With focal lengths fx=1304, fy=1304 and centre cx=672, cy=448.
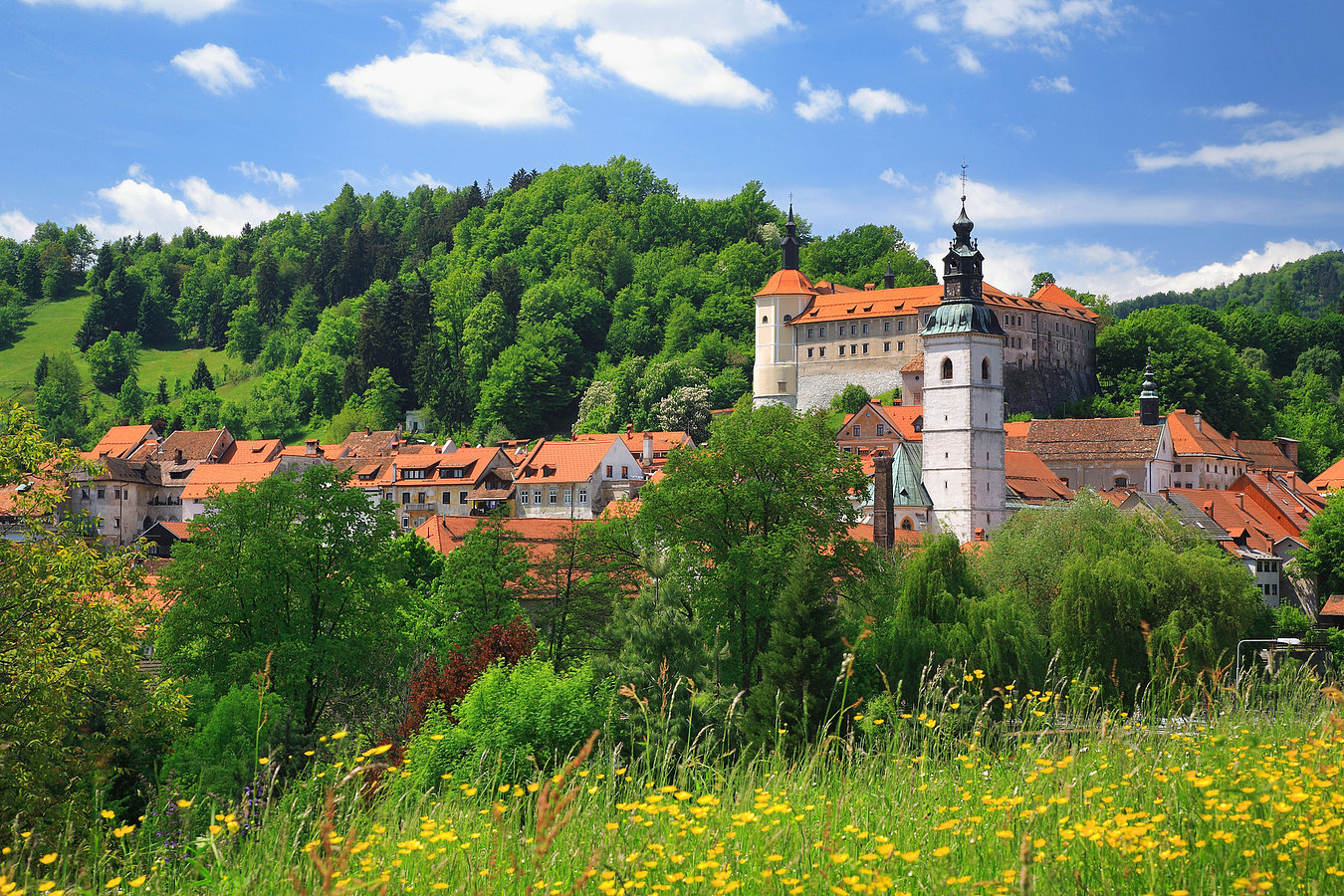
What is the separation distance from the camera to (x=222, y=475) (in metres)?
91.0

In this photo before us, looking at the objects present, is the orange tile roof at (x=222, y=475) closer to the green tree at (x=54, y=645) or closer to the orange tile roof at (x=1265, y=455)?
the orange tile roof at (x=1265, y=455)

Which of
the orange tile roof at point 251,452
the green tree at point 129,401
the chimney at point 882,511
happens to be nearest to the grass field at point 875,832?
the chimney at point 882,511

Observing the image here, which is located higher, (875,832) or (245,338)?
(245,338)

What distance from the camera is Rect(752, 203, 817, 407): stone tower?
3981 inches

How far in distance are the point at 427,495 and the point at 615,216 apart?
226ft

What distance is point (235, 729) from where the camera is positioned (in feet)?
75.5

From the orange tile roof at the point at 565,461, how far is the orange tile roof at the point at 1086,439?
27.3 m

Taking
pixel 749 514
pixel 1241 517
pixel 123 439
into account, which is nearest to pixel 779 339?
pixel 1241 517

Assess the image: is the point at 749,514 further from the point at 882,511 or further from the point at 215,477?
the point at 215,477

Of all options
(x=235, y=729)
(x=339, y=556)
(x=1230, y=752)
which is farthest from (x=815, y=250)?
(x=1230, y=752)

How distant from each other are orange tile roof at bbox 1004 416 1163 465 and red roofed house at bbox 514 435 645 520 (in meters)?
25.8

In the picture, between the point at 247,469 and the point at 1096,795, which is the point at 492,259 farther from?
the point at 1096,795

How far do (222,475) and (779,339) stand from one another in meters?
42.7

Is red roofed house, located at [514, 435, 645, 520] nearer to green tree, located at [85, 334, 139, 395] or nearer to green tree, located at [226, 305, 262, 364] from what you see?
green tree, located at [85, 334, 139, 395]
